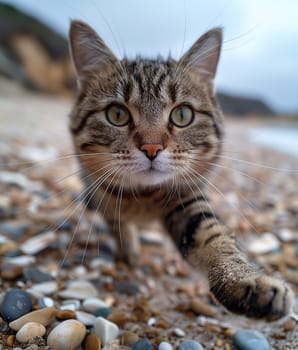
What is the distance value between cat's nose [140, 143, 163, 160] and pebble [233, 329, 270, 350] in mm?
594

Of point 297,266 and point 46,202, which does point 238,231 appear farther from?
point 46,202

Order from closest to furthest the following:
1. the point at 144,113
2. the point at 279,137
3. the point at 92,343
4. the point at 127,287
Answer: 1. the point at 92,343
2. the point at 144,113
3. the point at 127,287
4. the point at 279,137

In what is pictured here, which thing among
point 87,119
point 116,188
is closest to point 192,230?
point 116,188

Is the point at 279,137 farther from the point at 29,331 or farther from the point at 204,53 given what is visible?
the point at 29,331

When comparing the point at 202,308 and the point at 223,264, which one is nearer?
the point at 223,264

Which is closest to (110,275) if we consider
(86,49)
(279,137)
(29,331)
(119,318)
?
(119,318)

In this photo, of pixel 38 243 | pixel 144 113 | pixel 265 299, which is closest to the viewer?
pixel 265 299

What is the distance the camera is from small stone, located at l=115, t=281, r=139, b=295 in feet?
4.38

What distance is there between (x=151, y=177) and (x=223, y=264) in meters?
0.35

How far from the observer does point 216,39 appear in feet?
4.54

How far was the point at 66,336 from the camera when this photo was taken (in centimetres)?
91

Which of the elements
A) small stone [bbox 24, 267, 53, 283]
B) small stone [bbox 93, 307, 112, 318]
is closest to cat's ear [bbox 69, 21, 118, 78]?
small stone [bbox 24, 267, 53, 283]

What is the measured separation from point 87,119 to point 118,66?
256mm

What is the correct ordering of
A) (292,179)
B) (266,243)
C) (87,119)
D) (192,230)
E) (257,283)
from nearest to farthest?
(257,283) < (192,230) < (87,119) < (266,243) < (292,179)
